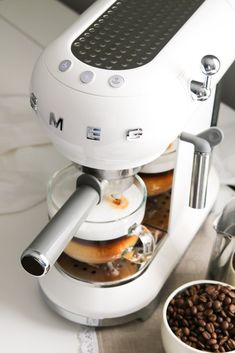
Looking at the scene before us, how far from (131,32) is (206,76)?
3.0 inches

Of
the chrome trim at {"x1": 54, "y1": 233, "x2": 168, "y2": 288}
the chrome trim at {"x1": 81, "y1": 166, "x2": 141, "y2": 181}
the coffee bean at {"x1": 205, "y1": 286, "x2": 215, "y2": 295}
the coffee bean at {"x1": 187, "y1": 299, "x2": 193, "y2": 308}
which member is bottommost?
the chrome trim at {"x1": 54, "y1": 233, "x2": 168, "y2": 288}

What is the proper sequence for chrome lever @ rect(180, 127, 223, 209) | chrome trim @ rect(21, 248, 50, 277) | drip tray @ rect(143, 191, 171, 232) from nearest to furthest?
chrome trim @ rect(21, 248, 50, 277) → chrome lever @ rect(180, 127, 223, 209) → drip tray @ rect(143, 191, 171, 232)

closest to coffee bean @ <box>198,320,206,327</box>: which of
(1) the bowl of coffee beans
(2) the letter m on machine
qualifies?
(1) the bowl of coffee beans

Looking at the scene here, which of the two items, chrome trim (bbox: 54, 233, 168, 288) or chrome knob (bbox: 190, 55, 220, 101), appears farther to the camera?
chrome trim (bbox: 54, 233, 168, 288)

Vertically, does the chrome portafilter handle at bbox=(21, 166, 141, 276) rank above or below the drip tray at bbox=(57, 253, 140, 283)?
above

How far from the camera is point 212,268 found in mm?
680

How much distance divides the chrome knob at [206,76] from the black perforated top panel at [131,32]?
4 cm

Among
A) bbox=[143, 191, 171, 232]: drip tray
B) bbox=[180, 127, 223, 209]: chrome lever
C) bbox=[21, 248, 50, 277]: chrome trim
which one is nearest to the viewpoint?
bbox=[21, 248, 50, 277]: chrome trim

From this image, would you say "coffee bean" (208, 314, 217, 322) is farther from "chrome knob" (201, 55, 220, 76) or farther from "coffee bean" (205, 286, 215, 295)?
"chrome knob" (201, 55, 220, 76)

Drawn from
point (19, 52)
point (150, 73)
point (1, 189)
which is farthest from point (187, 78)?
point (19, 52)

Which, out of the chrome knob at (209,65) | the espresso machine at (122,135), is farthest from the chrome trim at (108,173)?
the chrome knob at (209,65)

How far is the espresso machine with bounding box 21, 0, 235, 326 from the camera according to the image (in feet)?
1.63

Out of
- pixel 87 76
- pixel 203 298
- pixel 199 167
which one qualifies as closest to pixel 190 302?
pixel 203 298

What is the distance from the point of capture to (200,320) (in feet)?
1.94
